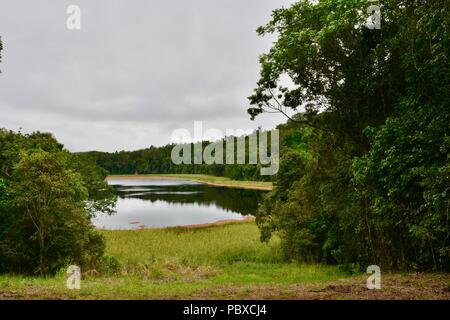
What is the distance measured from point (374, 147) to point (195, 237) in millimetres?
23184

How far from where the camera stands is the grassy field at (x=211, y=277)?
389 inches

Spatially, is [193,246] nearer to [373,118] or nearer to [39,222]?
[39,222]

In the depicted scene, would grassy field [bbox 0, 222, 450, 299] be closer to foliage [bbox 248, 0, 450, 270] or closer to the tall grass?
the tall grass

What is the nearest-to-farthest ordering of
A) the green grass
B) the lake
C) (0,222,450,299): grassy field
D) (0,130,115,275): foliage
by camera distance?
(0,222,450,299): grassy field, the green grass, (0,130,115,275): foliage, the lake

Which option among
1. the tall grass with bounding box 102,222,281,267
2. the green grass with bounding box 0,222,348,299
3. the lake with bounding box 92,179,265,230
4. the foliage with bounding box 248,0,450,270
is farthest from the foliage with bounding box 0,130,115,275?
the lake with bounding box 92,179,265,230

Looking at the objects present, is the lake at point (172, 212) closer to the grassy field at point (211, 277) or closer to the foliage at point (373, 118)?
the grassy field at point (211, 277)

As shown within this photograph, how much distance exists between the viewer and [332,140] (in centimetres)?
1853

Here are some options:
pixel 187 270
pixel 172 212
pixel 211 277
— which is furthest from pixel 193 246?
pixel 172 212

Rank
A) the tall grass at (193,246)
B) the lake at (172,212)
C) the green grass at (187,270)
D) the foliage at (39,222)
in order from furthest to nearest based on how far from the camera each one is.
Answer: the lake at (172,212)
the tall grass at (193,246)
the foliage at (39,222)
the green grass at (187,270)

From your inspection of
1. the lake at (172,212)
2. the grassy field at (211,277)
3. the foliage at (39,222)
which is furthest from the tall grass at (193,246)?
the lake at (172,212)

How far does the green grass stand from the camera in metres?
10.5

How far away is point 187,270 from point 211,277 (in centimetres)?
206

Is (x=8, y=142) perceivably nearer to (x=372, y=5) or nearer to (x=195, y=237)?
(x=195, y=237)
